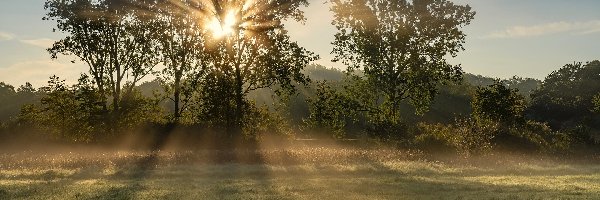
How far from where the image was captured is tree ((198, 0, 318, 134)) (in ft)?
125

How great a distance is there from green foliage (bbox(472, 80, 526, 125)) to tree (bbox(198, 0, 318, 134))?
17.9 m

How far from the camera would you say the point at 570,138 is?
44.4 metres

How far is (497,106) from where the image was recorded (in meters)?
47.6

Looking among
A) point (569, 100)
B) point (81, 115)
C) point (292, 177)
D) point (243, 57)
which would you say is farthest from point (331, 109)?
point (569, 100)

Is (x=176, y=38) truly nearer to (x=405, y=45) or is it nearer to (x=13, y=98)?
(x=405, y=45)

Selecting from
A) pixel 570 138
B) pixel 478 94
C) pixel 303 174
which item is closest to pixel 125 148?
pixel 303 174

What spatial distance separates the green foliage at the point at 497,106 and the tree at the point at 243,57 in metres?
17.9

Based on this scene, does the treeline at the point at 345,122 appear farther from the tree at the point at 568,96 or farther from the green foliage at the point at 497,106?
the tree at the point at 568,96

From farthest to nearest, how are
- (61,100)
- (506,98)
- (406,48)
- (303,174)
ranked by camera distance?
(506,98) < (406,48) < (61,100) < (303,174)

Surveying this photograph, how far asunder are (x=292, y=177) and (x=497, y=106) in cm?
3078

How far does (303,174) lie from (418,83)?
23.2 m

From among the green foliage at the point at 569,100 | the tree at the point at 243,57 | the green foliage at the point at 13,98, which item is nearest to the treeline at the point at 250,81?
the tree at the point at 243,57

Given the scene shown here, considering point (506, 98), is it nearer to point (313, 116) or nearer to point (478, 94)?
point (478, 94)

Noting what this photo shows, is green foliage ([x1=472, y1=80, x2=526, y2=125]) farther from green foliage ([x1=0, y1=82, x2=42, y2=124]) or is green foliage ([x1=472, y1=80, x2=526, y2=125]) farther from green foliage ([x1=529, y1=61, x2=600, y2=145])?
green foliage ([x1=0, y1=82, x2=42, y2=124])
